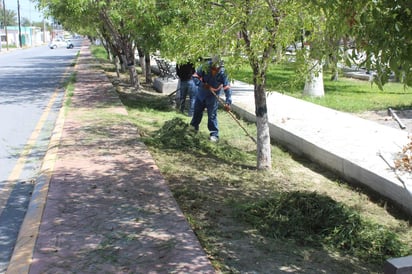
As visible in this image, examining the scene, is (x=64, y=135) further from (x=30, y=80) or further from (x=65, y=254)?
(x=30, y=80)

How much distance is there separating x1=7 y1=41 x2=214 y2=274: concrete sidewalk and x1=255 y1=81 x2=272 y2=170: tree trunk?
1.48 meters

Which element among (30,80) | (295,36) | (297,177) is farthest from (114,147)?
(30,80)

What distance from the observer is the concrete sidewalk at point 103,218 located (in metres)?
3.87

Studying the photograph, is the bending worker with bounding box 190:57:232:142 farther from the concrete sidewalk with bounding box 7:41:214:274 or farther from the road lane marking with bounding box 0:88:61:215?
the road lane marking with bounding box 0:88:61:215

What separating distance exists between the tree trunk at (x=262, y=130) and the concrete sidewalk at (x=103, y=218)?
58.2 inches

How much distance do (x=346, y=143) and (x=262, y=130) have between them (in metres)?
1.71

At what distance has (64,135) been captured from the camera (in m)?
8.68

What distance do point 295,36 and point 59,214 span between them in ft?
11.1

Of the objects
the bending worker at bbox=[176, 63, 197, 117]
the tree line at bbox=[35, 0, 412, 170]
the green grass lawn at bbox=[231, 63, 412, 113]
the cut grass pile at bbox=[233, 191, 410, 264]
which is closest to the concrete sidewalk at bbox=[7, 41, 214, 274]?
the cut grass pile at bbox=[233, 191, 410, 264]

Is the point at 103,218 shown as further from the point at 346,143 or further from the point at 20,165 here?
the point at 346,143

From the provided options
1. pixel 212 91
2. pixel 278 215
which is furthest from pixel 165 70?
pixel 278 215

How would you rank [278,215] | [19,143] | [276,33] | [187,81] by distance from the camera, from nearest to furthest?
[278,215] < [276,33] < [19,143] < [187,81]

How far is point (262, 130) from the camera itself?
696 centimetres

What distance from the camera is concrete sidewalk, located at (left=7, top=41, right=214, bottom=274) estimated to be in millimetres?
3872
